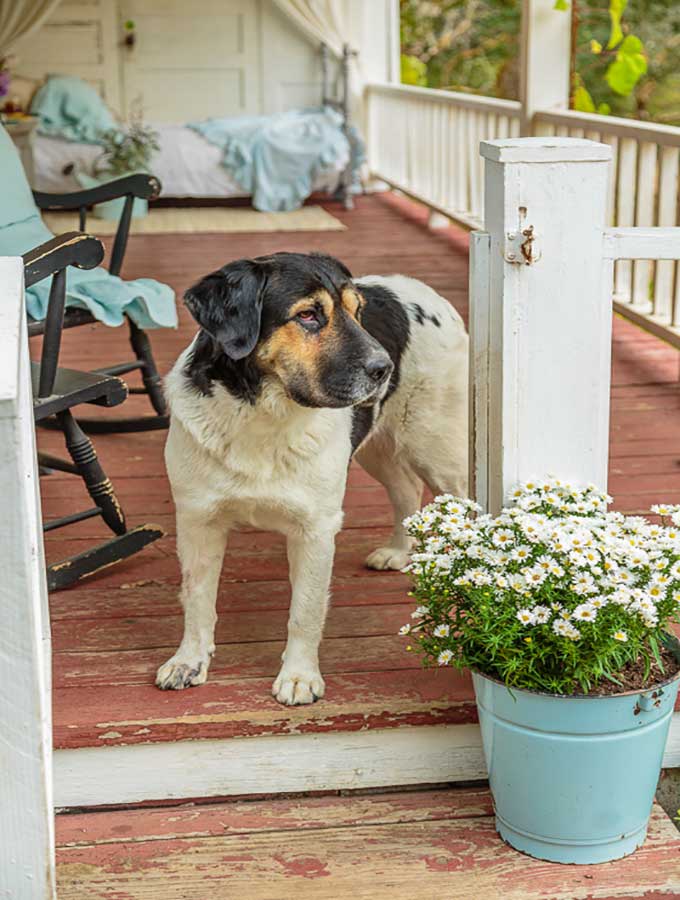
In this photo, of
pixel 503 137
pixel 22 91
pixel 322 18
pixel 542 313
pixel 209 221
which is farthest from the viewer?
pixel 322 18

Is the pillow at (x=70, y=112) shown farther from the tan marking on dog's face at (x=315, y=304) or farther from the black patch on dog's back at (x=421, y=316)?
the tan marking on dog's face at (x=315, y=304)

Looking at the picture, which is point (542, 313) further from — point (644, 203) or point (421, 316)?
point (644, 203)

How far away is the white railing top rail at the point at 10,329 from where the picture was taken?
138 cm

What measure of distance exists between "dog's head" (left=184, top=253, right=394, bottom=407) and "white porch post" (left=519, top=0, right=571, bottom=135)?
4.17 m

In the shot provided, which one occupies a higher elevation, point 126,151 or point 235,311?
point 235,311

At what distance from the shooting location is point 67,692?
84.2 inches

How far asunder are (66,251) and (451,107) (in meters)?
5.15

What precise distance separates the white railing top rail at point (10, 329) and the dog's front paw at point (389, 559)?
1133 millimetres

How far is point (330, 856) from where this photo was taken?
1923mm

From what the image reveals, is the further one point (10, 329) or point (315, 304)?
point (315, 304)

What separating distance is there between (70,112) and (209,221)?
1.47 m

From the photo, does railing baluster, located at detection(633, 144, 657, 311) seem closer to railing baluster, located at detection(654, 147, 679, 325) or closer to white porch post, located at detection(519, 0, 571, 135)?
railing baluster, located at detection(654, 147, 679, 325)

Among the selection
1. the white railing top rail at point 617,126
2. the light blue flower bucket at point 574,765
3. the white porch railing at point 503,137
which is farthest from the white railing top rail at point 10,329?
the white railing top rail at point 617,126

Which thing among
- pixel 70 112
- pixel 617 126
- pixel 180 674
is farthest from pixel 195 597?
pixel 70 112
